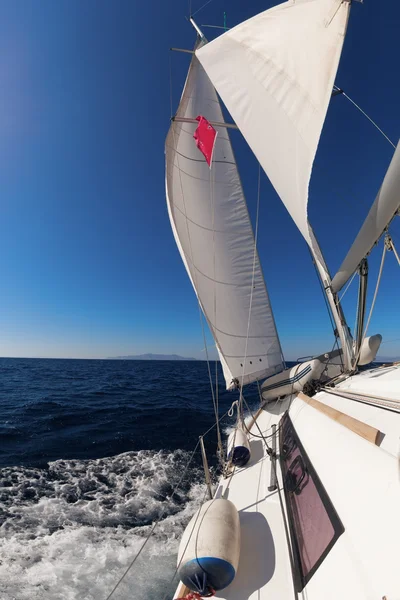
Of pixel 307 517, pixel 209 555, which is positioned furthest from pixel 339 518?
pixel 209 555

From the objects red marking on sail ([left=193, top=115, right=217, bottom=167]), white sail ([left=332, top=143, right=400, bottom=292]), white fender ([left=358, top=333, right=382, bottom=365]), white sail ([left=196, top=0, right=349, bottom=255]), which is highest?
red marking on sail ([left=193, top=115, right=217, bottom=167])

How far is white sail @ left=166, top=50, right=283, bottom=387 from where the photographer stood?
6.73 meters

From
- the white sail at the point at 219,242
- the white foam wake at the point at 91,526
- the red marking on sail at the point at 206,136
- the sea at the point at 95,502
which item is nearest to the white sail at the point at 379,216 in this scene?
the sea at the point at 95,502

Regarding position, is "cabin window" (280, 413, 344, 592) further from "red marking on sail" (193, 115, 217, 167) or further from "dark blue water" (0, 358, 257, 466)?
"red marking on sail" (193, 115, 217, 167)

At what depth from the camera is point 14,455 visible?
6.85 meters

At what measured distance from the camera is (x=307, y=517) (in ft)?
7.20

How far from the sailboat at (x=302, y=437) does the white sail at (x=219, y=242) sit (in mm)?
428

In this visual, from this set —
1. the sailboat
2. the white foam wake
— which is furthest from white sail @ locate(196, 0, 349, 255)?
the white foam wake

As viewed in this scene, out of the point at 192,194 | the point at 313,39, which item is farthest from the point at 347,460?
the point at 192,194

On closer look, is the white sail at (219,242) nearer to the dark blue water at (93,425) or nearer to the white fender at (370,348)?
the white fender at (370,348)

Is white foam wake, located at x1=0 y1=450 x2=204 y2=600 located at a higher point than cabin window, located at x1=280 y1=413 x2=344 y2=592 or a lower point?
lower

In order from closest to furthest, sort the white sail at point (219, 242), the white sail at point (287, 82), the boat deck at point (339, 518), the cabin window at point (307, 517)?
Result: the boat deck at point (339, 518), the cabin window at point (307, 517), the white sail at point (287, 82), the white sail at point (219, 242)

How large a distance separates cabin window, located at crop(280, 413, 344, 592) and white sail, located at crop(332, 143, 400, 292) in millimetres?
2284

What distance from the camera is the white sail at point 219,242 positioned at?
6730 millimetres
